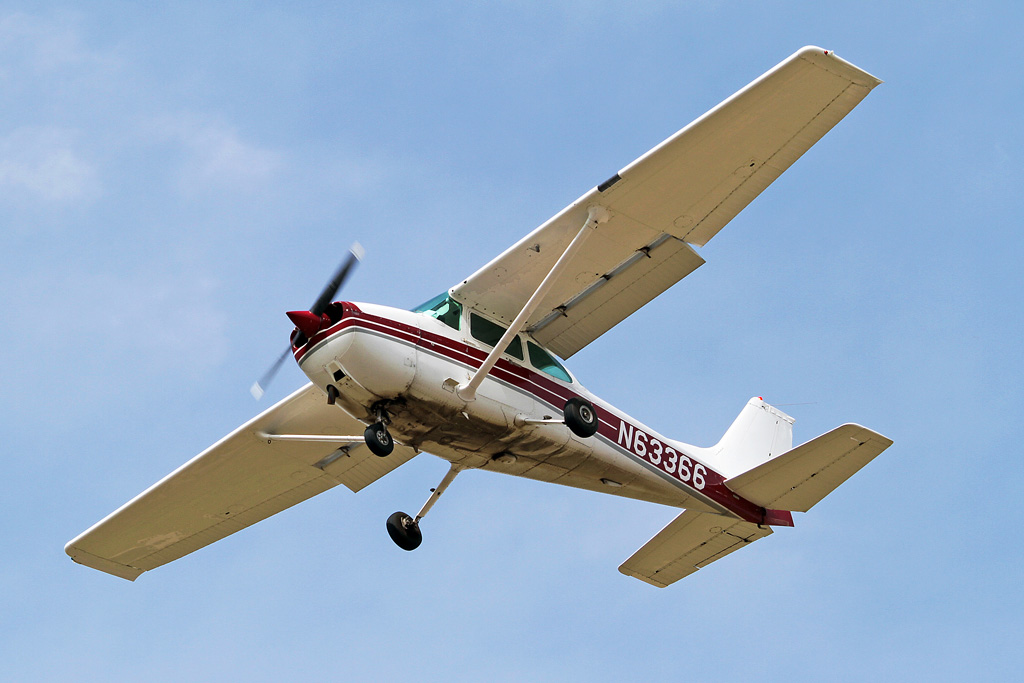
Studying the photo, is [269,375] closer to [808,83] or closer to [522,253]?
[522,253]

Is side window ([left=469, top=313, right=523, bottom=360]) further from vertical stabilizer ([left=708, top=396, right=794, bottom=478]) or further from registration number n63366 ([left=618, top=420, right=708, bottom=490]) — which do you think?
vertical stabilizer ([left=708, top=396, right=794, bottom=478])

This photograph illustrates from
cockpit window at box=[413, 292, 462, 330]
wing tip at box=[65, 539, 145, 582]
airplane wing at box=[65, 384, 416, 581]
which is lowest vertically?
wing tip at box=[65, 539, 145, 582]

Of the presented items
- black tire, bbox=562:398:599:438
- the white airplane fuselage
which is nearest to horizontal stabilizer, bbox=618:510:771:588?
the white airplane fuselage

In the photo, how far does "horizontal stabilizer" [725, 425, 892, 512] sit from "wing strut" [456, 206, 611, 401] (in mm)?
3810

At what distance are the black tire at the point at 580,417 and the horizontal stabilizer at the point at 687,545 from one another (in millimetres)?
3188

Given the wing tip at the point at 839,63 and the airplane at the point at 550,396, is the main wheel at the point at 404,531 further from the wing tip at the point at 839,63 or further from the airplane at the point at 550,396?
the wing tip at the point at 839,63

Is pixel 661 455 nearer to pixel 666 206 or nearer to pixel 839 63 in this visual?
pixel 666 206

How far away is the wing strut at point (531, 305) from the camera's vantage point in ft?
43.3

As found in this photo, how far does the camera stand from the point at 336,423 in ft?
52.4

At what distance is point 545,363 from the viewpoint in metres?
14.6

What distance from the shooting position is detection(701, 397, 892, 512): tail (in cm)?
1416

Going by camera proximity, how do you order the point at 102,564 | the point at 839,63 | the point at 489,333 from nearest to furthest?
1. the point at 839,63
2. the point at 489,333
3. the point at 102,564

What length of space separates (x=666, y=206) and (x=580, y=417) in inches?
104

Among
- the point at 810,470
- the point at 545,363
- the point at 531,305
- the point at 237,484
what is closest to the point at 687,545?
the point at 810,470
